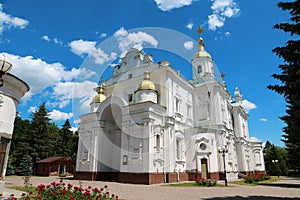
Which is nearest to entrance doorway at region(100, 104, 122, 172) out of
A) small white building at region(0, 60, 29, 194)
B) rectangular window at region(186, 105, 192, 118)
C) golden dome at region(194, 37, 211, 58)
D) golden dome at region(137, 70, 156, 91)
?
golden dome at region(137, 70, 156, 91)

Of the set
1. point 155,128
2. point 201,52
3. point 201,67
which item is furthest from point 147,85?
point 201,52

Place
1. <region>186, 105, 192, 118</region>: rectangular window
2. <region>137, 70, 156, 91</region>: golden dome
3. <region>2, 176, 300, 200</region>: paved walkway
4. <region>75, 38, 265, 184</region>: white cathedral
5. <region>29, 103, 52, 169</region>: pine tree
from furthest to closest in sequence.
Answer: <region>29, 103, 52, 169</region>: pine tree
<region>186, 105, 192, 118</region>: rectangular window
<region>137, 70, 156, 91</region>: golden dome
<region>75, 38, 265, 184</region>: white cathedral
<region>2, 176, 300, 200</region>: paved walkway

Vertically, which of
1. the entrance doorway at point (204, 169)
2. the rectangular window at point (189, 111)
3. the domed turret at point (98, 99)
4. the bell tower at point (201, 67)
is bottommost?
the entrance doorway at point (204, 169)

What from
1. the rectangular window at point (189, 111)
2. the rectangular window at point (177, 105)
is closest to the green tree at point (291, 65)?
the rectangular window at point (177, 105)

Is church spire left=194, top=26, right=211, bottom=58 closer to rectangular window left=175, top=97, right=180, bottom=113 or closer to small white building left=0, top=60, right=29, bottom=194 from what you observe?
rectangular window left=175, top=97, right=180, bottom=113

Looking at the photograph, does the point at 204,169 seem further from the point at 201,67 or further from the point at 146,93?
the point at 201,67

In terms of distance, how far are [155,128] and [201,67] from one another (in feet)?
48.3

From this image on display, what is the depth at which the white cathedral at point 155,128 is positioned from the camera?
62.7 ft

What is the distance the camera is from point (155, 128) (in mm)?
19422

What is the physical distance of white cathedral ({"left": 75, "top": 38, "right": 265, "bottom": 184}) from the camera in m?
19.1

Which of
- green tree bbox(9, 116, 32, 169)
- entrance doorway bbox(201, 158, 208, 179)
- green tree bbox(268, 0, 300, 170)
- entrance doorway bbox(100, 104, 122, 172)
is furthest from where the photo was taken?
green tree bbox(9, 116, 32, 169)

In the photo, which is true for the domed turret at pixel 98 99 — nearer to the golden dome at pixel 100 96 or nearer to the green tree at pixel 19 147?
the golden dome at pixel 100 96

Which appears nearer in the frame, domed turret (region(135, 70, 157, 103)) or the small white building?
the small white building

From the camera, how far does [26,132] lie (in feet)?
124
